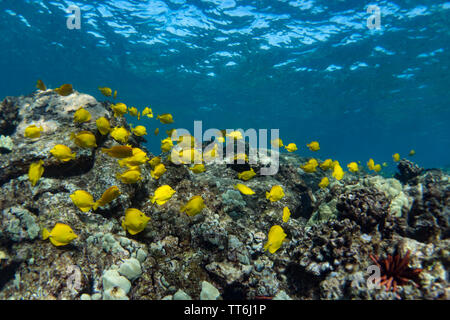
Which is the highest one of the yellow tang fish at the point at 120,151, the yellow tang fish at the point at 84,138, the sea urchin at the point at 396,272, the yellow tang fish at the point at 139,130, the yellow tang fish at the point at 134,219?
the yellow tang fish at the point at 139,130

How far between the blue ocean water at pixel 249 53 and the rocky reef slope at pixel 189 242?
17.9 meters

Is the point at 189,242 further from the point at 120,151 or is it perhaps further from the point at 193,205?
the point at 120,151

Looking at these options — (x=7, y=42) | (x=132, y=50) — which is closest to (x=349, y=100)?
(x=132, y=50)

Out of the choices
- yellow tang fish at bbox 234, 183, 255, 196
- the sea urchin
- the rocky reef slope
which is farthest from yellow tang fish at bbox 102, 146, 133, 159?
the sea urchin

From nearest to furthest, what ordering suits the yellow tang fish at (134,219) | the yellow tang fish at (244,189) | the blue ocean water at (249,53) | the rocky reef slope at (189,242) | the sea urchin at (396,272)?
the sea urchin at (396,272), the yellow tang fish at (134,219), the rocky reef slope at (189,242), the yellow tang fish at (244,189), the blue ocean water at (249,53)

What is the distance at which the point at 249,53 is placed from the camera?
1025 inches

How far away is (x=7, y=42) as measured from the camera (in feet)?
95.7

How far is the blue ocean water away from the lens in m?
18.6

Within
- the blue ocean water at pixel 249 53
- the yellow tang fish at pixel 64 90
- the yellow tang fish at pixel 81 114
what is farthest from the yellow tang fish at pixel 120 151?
the blue ocean water at pixel 249 53

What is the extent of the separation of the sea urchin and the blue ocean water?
19.2 metres

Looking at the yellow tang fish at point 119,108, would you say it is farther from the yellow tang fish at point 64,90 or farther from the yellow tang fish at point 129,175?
the yellow tang fish at point 129,175

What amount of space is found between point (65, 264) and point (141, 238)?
4.08 feet

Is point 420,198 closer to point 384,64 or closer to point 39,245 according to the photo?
point 39,245

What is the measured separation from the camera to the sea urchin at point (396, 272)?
3121mm
